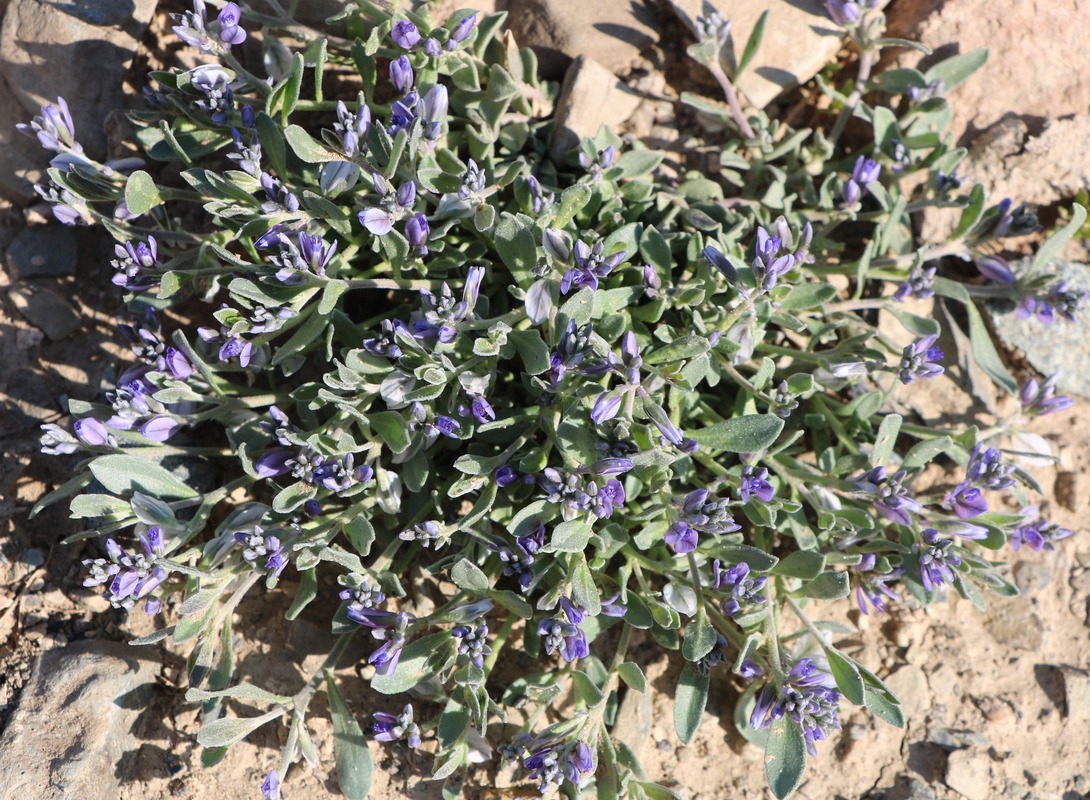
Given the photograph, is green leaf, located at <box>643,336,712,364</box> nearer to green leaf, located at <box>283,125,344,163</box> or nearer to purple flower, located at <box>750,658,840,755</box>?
purple flower, located at <box>750,658,840,755</box>

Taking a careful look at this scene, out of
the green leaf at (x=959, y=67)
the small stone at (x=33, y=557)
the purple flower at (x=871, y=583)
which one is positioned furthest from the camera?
the green leaf at (x=959, y=67)

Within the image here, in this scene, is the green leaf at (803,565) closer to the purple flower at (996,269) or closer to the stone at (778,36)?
the purple flower at (996,269)

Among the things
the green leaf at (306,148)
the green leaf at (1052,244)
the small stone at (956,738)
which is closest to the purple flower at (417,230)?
the green leaf at (306,148)

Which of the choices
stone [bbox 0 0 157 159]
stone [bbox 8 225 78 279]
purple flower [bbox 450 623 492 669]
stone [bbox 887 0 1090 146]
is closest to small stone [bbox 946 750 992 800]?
purple flower [bbox 450 623 492 669]

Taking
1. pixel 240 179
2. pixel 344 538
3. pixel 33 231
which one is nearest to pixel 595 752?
pixel 344 538

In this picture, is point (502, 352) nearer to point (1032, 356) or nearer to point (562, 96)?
point (562, 96)
